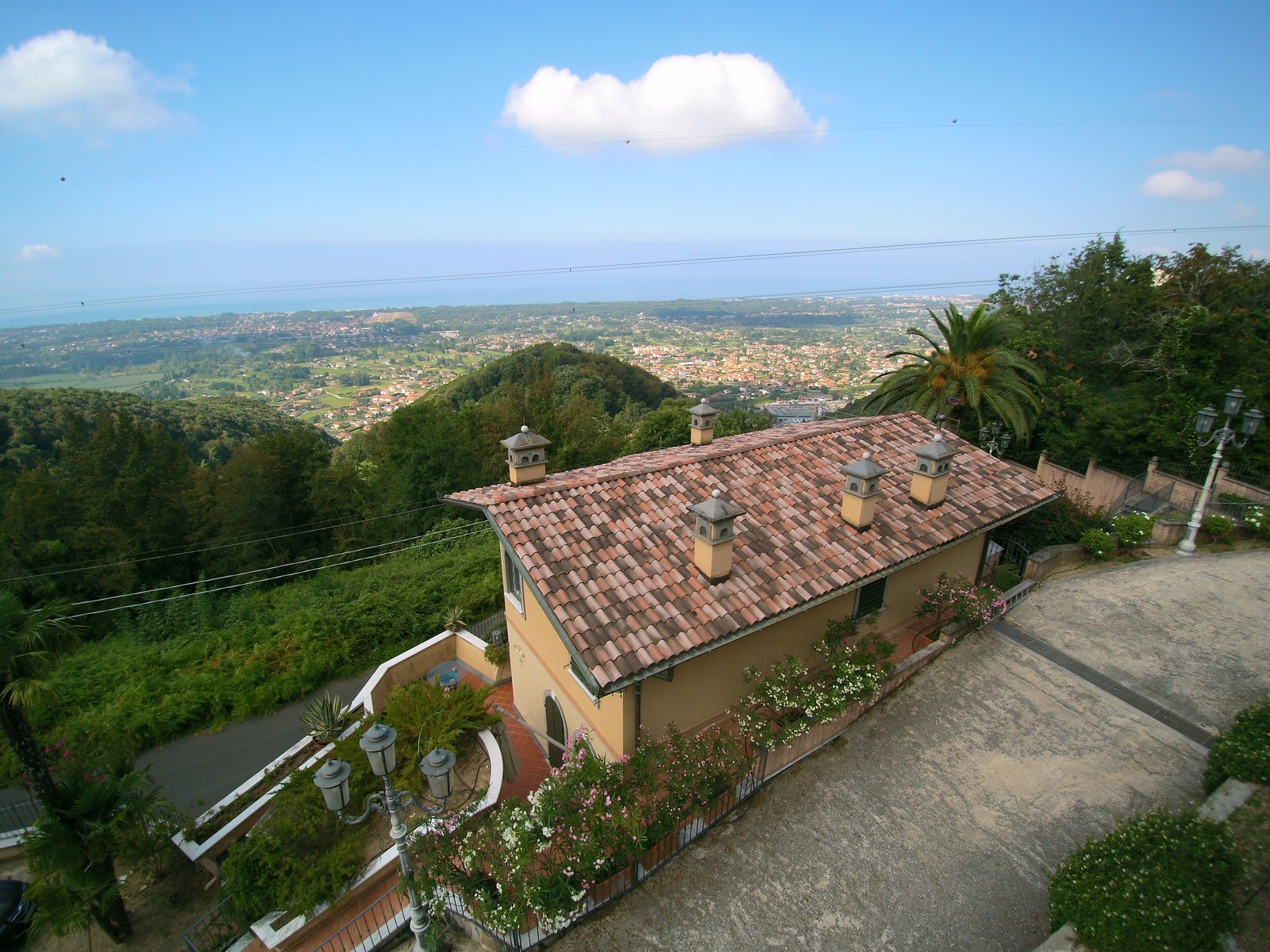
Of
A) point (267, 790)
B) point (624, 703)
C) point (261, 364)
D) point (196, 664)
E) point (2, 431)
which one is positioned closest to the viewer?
point (624, 703)

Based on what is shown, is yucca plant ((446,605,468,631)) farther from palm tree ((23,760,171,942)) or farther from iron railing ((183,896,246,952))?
iron railing ((183,896,246,952))

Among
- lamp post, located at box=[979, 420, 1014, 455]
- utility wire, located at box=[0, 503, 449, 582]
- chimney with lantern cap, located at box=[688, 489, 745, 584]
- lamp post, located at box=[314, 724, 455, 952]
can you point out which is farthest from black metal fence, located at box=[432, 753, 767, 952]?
utility wire, located at box=[0, 503, 449, 582]

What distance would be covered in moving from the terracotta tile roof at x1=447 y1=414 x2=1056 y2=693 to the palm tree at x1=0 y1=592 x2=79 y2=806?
5.66 meters

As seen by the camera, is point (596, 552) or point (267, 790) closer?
point (596, 552)

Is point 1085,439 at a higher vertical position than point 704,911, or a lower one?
higher

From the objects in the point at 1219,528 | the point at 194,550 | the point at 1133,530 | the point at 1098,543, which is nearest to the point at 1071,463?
the point at 1219,528

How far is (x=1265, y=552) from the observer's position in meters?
12.9

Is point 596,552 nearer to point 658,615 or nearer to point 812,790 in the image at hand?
point 658,615

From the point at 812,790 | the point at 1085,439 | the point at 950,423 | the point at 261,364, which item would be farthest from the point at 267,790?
the point at 261,364

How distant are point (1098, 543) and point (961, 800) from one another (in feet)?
29.5

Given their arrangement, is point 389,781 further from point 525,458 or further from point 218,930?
point 218,930

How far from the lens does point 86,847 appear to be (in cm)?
820

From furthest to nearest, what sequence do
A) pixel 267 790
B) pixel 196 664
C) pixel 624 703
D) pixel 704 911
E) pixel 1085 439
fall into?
pixel 1085 439 < pixel 196 664 < pixel 267 790 < pixel 624 703 < pixel 704 911

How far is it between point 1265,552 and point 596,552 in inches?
627
